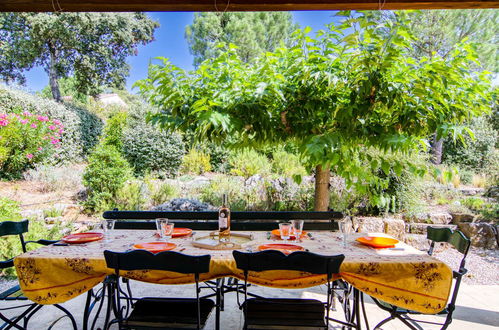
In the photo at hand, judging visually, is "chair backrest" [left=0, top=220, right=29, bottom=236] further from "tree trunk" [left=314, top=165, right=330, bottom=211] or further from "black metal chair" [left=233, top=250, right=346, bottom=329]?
"tree trunk" [left=314, top=165, right=330, bottom=211]

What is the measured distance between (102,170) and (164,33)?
9.31 metres

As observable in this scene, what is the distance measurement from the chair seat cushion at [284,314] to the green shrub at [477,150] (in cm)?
892

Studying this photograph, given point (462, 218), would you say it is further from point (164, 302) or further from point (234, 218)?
point (164, 302)

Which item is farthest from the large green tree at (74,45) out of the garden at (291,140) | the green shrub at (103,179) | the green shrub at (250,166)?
the green shrub at (250,166)

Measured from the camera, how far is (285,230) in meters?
2.29

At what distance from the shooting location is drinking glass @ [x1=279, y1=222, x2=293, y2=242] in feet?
7.47

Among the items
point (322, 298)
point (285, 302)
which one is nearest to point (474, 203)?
point (322, 298)

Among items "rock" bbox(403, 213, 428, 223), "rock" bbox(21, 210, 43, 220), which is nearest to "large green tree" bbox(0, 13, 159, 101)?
"rock" bbox(21, 210, 43, 220)

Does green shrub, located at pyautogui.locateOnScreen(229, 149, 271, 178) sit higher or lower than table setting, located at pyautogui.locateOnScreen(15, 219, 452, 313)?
higher

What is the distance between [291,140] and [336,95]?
2.02ft

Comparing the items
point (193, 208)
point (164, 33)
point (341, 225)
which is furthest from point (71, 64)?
point (341, 225)

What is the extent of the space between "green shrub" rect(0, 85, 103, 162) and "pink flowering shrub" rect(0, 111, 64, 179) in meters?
0.58

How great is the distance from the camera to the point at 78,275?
1922 millimetres

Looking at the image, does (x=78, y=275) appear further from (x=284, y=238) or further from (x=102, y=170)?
(x=102, y=170)
